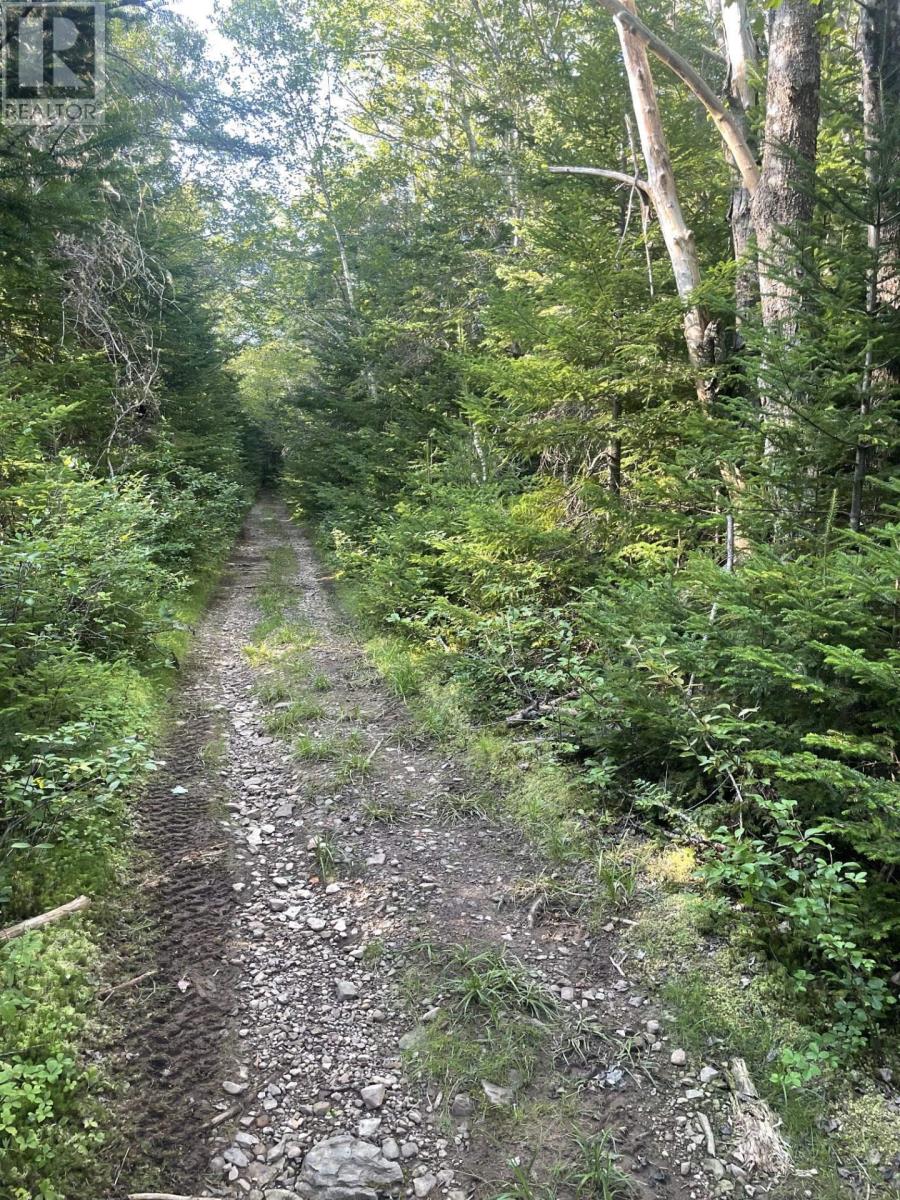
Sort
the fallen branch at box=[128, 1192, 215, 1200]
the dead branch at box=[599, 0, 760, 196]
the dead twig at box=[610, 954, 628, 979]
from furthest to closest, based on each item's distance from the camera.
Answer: the dead branch at box=[599, 0, 760, 196] → the dead twig at box=[610, 954, 628, 979] → the fallen branch at box=[128, 1192, 215, 1200]

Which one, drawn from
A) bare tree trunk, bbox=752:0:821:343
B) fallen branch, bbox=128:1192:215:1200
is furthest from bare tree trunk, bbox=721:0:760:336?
fallen branch, bbox=128:1192:215:1200

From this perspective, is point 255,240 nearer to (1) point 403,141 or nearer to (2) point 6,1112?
(1) point 403,141

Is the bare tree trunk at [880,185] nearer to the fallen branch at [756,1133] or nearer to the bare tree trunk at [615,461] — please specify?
the bare tree trunk at [615,461]

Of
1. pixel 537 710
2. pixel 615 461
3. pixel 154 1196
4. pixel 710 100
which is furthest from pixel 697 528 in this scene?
pixel 154 1196

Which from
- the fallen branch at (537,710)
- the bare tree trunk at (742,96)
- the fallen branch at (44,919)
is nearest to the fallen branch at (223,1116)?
the fallen branch at (44,919)

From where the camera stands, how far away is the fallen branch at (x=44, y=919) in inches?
123

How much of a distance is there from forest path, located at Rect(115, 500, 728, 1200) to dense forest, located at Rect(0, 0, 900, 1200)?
0.33 metres

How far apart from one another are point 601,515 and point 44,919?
240 inches

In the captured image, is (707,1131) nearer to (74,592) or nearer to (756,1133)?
(756,1133)

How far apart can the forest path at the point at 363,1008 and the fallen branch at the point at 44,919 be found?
0.42 meters

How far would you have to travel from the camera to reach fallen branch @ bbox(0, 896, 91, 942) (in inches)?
123

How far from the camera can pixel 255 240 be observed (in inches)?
964

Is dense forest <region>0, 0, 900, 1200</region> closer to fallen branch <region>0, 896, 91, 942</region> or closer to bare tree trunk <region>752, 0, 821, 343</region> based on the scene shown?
bare tree trunk <region>752, 0, 821, 343</region>

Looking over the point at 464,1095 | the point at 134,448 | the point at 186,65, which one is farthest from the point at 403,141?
the point at 464,1095
